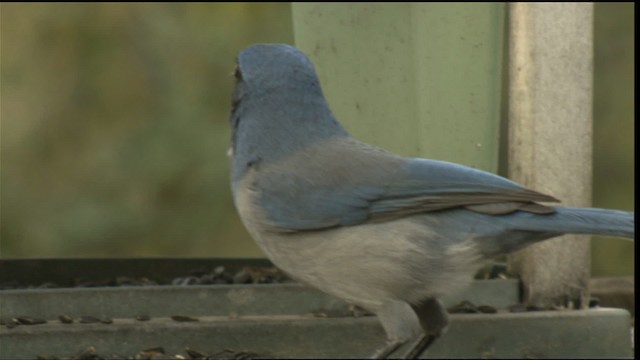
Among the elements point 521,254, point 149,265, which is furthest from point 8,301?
point 521,254

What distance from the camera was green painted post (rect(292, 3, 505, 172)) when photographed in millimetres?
6785

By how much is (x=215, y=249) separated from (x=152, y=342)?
136 inches

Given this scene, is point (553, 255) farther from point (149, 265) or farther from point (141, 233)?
point (141, 233)

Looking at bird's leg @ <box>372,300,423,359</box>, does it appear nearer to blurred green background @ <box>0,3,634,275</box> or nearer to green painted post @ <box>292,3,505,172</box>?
green painted post @ <box>292,3,505,172</box>

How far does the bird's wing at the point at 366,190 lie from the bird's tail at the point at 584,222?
0.11 feet

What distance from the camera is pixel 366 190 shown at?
219 inches

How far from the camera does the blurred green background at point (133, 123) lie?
911 cm

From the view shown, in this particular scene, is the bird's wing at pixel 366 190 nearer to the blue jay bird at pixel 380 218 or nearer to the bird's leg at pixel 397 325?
the blue jay bird at pixel 380 218

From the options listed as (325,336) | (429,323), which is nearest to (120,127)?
(325,336)

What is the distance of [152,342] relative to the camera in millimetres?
5809

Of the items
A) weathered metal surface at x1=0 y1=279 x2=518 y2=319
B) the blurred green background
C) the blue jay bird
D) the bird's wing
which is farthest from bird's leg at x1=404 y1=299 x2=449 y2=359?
the blurred green background


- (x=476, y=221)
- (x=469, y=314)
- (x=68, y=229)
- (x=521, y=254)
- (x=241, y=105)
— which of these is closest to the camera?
→ (x=476, y=221)

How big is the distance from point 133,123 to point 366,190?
419cm

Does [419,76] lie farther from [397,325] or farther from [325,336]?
[397,325]
